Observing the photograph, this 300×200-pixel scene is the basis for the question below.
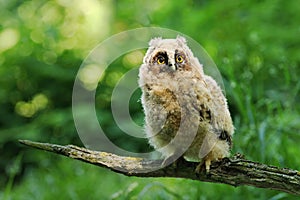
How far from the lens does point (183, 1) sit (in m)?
4.88

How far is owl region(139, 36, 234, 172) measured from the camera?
1.62 m

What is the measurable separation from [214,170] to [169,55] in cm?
41

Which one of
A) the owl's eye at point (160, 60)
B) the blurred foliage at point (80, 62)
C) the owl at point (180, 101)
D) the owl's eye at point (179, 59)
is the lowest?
the owl at point (180, 101)

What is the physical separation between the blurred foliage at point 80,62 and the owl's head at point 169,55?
4.69ft

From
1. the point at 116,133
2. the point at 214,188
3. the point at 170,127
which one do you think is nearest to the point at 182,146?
the point at 170,127

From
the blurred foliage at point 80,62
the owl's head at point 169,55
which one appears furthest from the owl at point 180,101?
the blurred foliage at point 80,62

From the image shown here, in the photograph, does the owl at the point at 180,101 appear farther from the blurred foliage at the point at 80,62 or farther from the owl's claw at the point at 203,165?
the blurred foliage at the point at 80,62

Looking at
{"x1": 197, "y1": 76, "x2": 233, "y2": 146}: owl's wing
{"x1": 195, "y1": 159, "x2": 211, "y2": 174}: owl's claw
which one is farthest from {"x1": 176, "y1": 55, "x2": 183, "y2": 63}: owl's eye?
{"x1": 195, "y1": 159, "x2": 211, "y2": 174}: owl's claw

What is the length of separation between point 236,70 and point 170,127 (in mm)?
2093

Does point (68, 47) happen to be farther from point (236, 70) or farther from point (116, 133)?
point (236, 70)

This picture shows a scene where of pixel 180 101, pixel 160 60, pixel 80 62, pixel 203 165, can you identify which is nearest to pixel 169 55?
pixel 160 60

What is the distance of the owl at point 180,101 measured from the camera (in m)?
1.62

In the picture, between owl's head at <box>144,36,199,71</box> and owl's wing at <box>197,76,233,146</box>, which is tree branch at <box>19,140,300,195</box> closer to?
owl's wing at <box>197,76,233,146</box>

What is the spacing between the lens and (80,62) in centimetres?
525
